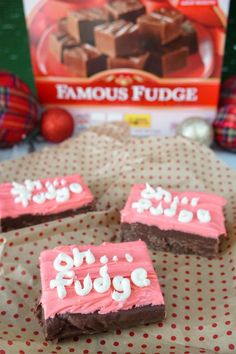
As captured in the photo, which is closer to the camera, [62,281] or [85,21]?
[62,281]

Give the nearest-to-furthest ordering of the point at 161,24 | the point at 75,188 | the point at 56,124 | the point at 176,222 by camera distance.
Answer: the point at 176,222 < the point at 75,188 < the point at 161,24 < the point at 56,124

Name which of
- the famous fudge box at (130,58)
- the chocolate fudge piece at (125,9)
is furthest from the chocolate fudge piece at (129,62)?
the chocolate fudge piece at (125,9)

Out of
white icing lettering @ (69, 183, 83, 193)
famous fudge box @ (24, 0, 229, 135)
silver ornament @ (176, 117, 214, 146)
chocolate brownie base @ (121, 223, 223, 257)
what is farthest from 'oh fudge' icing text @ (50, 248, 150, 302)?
famous fudge box @ (24, 0, 229, 135)

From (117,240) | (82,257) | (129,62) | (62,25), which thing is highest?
(62,25)

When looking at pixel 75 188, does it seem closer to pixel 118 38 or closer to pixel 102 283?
pixel 102 283

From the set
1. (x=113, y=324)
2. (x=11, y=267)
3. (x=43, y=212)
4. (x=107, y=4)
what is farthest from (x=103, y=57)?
(x=113, y=324)

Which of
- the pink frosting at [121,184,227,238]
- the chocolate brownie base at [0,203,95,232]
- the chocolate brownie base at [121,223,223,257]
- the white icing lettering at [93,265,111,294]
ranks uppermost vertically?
the white icing lettering at [93,265,111,294]

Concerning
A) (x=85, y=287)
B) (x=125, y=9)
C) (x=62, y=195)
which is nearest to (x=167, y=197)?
(x=62, y=195)

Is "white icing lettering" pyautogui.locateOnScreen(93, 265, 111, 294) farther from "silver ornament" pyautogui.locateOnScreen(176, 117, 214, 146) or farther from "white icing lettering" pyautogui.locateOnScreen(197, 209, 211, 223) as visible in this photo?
"silver ornament" pyautogui.locateOnScreen(176, 117, 214, 146)

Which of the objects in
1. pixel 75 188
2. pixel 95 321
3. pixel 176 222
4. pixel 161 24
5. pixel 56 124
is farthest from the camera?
pixel 56 124
